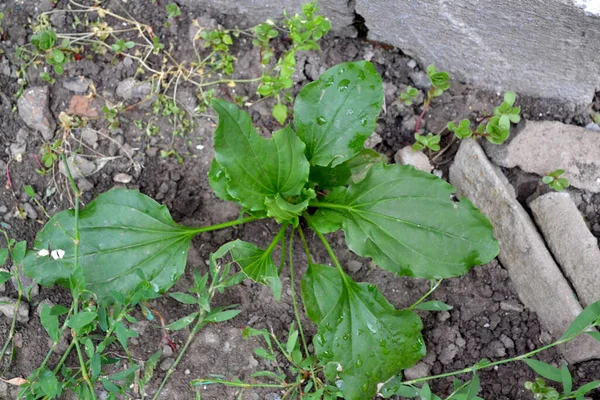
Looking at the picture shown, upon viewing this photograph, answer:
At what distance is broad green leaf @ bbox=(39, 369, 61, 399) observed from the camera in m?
2.04

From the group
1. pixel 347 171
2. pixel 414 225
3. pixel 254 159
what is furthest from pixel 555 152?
pixel 254 159

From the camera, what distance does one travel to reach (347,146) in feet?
7.80

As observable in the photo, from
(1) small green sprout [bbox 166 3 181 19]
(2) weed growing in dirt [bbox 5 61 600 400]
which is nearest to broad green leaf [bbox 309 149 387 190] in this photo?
(2) weed growing in dirt [bbox 5 61 600 400]

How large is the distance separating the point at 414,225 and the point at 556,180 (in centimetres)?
68

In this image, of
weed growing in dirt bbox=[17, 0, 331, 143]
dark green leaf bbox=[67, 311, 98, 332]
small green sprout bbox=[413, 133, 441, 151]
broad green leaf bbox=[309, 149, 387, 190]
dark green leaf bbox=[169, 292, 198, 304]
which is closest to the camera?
dark green leaf bbox=[67, 311, 98, 332]

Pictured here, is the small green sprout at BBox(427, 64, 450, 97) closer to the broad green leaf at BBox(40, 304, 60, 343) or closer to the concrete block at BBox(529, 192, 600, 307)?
the concrete block at BBox(529, 192, 600, 307)

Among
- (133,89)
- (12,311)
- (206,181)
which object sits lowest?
(12,311)

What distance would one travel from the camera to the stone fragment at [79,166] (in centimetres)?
260

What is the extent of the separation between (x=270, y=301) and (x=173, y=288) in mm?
Answer: 394

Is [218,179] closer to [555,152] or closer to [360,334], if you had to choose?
[360,334]

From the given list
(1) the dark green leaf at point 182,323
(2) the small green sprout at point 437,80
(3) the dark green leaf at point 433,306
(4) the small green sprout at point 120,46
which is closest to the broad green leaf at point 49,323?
(1) the dark green leaf at point 182,323

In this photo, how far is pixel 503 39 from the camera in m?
2.54

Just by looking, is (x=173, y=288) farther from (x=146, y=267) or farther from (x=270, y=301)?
(x=270, y=301)

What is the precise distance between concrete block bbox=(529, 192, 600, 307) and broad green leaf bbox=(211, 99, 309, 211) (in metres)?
0.99
